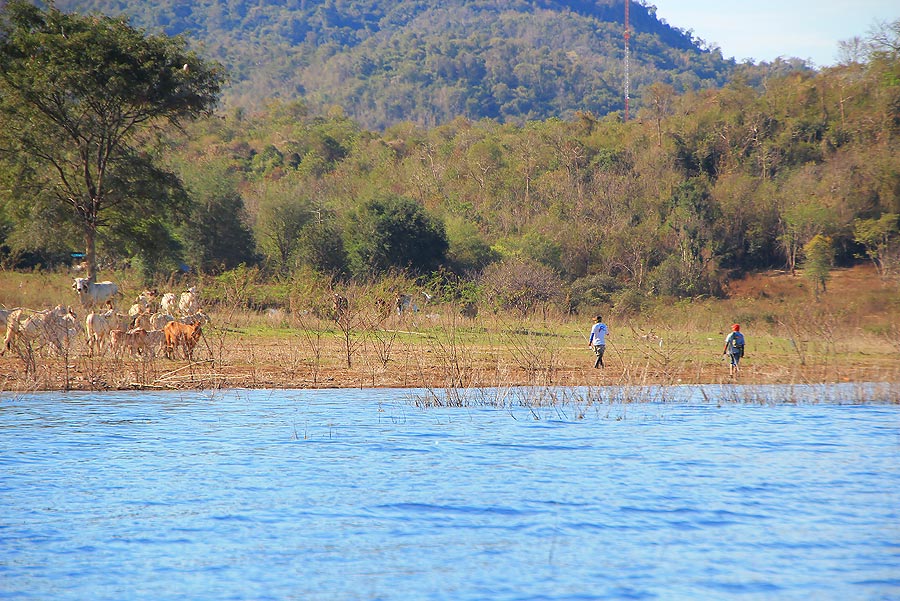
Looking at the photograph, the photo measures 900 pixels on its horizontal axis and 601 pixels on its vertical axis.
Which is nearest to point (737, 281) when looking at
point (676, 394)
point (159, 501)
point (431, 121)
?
point (676, 394)

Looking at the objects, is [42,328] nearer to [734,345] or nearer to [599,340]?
[599,340]

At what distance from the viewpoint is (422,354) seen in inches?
848

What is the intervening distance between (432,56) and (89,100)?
11381 cm

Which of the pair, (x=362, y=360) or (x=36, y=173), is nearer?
(x=362, y=360)

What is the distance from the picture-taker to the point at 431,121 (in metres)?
122

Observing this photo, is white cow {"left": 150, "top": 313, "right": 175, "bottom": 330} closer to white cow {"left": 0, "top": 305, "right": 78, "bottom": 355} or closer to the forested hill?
white cow {"left": 0, "top": 305, "right": 78, "bottom": 355}

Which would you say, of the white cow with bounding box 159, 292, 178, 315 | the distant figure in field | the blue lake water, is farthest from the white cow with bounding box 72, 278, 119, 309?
the distant figure in field

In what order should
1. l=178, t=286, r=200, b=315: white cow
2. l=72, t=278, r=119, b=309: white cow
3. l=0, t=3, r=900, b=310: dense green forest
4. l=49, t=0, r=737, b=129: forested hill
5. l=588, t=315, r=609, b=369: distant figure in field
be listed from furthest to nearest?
1. l=49, t=0, r=737, b=129: forested hill
2. l=0, t=3, r=900, b=310: dense green forest
3. l=72, t=278, r=119, b=309: white cow
4. l=178, t=286, r=200, b=315: white cow
5. l=588, t=315, r=609, b=369: distant figure in field

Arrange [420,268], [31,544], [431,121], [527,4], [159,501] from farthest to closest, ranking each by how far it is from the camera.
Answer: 1. [527,4]
2. [431,121]
3. [420,268]
4. [159,501]
5. [31,544]

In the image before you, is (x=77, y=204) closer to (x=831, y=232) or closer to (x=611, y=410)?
(x=611, y=410)

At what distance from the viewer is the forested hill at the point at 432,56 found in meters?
126

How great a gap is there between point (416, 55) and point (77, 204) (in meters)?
118

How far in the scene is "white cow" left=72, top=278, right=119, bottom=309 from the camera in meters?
24.5

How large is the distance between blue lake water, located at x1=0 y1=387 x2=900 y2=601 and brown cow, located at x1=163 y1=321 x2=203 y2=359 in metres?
2.55
